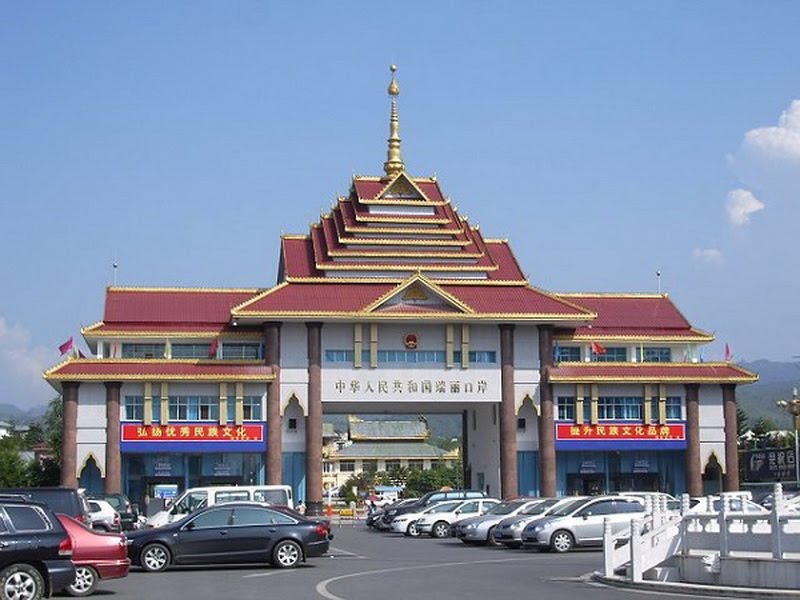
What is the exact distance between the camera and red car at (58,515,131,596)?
23641mm

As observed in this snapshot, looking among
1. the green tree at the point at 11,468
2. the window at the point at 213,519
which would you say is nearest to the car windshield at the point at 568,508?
the window at the point at 213,519

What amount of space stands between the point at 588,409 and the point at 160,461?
872 inches

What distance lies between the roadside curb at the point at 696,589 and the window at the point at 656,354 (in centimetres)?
4945

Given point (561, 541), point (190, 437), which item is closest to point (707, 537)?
point (561, 541)

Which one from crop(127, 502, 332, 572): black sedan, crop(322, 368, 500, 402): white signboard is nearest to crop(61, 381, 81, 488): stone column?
crop(322, 368, 500, 402): white signboard

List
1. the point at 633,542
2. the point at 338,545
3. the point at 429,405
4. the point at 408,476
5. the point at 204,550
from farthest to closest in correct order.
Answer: the point at 408,476
the point at 429,405
the point at 338,545
the point at 204,550
the point at 633,542

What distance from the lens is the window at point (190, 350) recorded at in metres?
70.5

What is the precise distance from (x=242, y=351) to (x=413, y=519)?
2488 cm

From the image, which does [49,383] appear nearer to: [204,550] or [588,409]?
[588,409]

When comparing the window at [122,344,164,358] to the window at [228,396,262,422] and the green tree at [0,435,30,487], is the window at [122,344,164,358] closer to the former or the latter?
the window at [228,396,262,422]

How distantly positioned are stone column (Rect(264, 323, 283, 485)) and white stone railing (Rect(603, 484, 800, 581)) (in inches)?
1588

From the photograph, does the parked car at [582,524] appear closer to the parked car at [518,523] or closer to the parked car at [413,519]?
the parked car at [518,523]

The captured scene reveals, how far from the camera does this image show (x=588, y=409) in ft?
230

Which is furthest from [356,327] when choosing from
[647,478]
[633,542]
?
[633,542]
